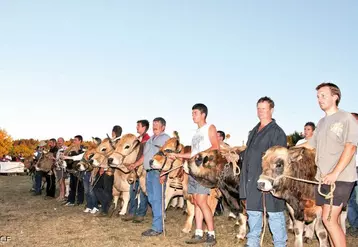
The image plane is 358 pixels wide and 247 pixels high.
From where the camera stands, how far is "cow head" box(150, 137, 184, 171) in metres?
9.51

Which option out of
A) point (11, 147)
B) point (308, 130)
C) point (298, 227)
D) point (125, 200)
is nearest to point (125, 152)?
point (125, 200)

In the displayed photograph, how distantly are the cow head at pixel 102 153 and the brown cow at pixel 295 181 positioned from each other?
6369mm

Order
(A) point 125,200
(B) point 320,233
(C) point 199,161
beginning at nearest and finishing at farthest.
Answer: (B) point 320,233 < (C) point 199,161 < (A) point 125,200

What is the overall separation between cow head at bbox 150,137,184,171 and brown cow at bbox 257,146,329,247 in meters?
3.07

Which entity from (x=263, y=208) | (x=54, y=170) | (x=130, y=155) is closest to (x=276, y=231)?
(x=263, y=208)

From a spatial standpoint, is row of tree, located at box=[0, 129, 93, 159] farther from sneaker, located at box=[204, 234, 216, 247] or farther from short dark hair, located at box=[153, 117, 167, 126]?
sneaker, located at box=[204, 234, 216, 247]

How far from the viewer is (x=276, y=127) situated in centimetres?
659

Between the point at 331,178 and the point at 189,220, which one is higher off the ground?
the point at 331,178

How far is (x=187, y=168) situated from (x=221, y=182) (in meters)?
0.75

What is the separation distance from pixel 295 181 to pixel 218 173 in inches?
78.9

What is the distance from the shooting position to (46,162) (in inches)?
746

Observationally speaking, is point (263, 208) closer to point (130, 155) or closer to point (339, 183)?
point (339, 183)

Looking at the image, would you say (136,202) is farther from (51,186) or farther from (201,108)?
(51,186)

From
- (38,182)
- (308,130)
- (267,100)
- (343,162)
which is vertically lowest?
(38,182)
